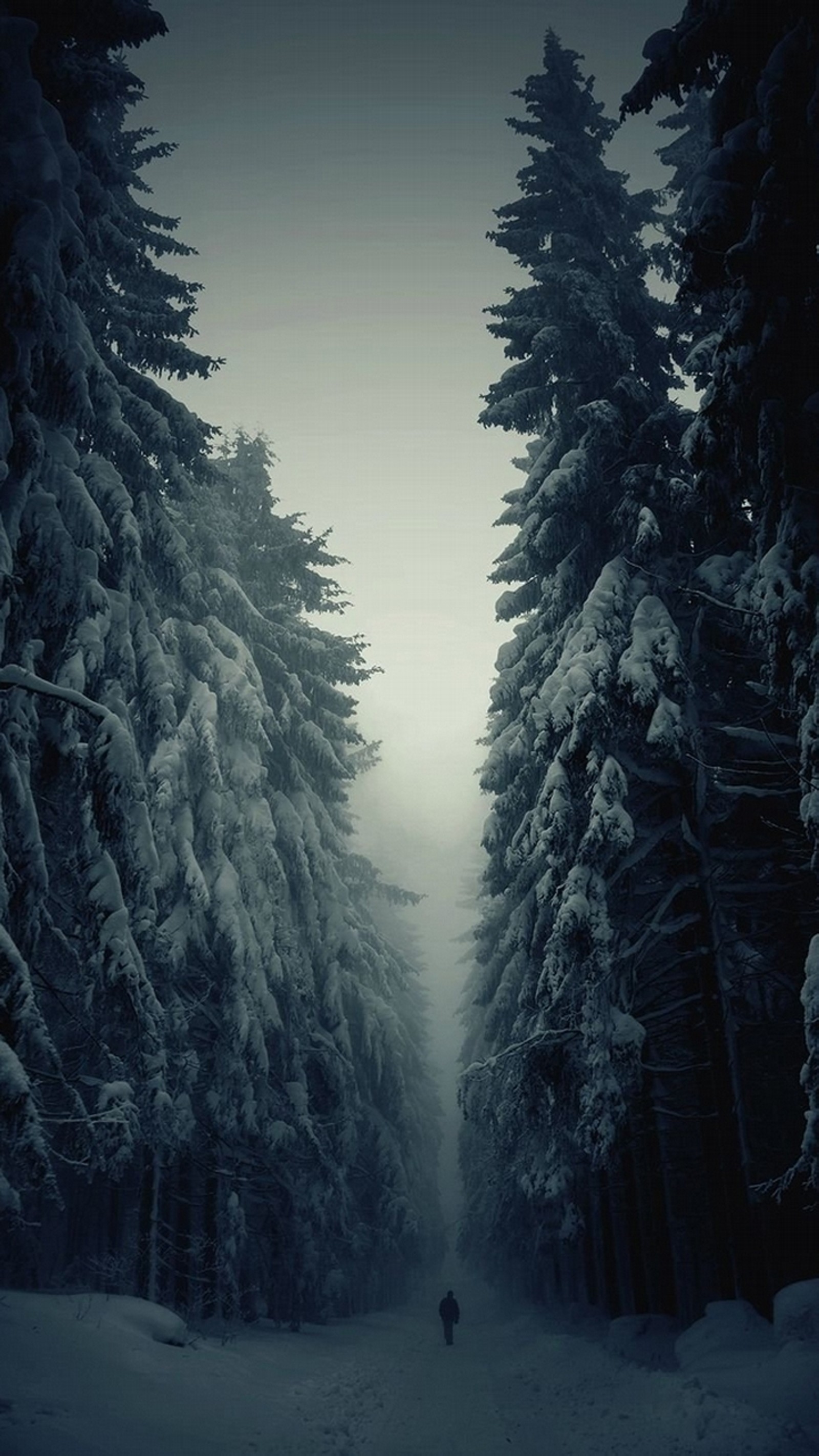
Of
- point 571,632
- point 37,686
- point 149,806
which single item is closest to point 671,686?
point 571,632

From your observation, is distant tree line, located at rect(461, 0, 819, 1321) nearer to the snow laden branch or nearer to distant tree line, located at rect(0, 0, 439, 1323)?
distant tree line, located at rect(0, 0, 439, 1323)

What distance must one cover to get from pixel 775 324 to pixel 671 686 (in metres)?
4.56

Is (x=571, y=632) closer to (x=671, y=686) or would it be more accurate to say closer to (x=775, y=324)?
(x=671, y=686)

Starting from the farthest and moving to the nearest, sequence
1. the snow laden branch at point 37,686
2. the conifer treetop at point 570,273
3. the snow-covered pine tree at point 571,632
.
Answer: the conifer treetop at point 570,273, the snow-covered pine tree at point 571,632, the snow laden branch at point 37,686

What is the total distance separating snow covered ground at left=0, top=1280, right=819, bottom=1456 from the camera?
577cm

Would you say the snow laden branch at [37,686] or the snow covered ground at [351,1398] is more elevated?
the snow laden branch at [37,686]

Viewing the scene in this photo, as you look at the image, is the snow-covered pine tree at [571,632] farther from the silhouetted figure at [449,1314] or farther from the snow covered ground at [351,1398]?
the silhouetted figure at [449,1314]

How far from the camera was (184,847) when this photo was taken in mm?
12422

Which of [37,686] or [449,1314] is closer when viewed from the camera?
[37,686]

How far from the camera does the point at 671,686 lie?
9633mm

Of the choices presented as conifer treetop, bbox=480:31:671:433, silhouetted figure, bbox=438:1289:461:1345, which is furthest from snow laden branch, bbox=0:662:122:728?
silhouetted figure, bbox=438:1289:461:1345

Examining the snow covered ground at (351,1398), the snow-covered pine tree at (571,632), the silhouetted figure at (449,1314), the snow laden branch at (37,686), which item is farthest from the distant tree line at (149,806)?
the snow-covered pine tree at (571,632)

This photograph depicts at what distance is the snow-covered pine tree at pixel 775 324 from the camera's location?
5.80 m

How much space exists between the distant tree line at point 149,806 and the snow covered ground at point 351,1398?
141 centimetres
